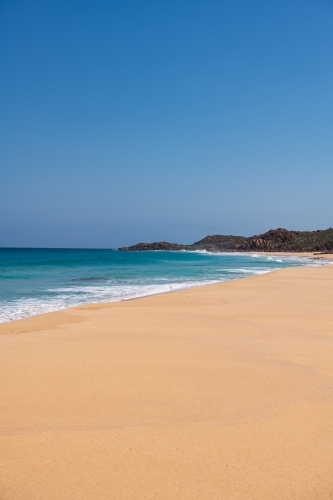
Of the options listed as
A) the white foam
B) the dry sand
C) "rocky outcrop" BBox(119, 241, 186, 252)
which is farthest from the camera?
"rocky outcrop" BBox(119, 241, 186, 252)

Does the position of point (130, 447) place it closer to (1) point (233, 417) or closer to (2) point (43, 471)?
(2) point (43, 471)

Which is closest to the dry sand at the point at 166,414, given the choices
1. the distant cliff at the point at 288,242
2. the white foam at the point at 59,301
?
the white foam at the point at 59,301

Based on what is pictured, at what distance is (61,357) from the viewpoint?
5617 millimetres

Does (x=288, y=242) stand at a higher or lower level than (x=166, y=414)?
higher

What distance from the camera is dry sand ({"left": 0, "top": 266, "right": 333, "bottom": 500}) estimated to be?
276cm

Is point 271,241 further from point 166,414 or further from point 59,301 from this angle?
point 166,414

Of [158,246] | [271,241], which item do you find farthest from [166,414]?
[158,246]

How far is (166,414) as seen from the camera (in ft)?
12.4

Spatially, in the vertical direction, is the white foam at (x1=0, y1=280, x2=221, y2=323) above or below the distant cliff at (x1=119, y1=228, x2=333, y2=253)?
below

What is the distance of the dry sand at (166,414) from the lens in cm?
276

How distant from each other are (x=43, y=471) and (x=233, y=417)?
1.73m

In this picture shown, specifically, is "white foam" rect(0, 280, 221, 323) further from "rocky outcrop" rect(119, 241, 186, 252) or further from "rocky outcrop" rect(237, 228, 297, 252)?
"rocky outcrop" rect(119, 241, 186, 252)

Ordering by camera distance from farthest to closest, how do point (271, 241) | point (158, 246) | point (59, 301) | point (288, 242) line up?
point (158, 246) < point (271, 241) < point (288, 242) < point (59, 301)

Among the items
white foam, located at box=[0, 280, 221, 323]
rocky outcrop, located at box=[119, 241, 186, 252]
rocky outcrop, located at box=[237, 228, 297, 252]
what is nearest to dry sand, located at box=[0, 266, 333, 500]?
white foam, located at box=[0, 280, 221, 323]
